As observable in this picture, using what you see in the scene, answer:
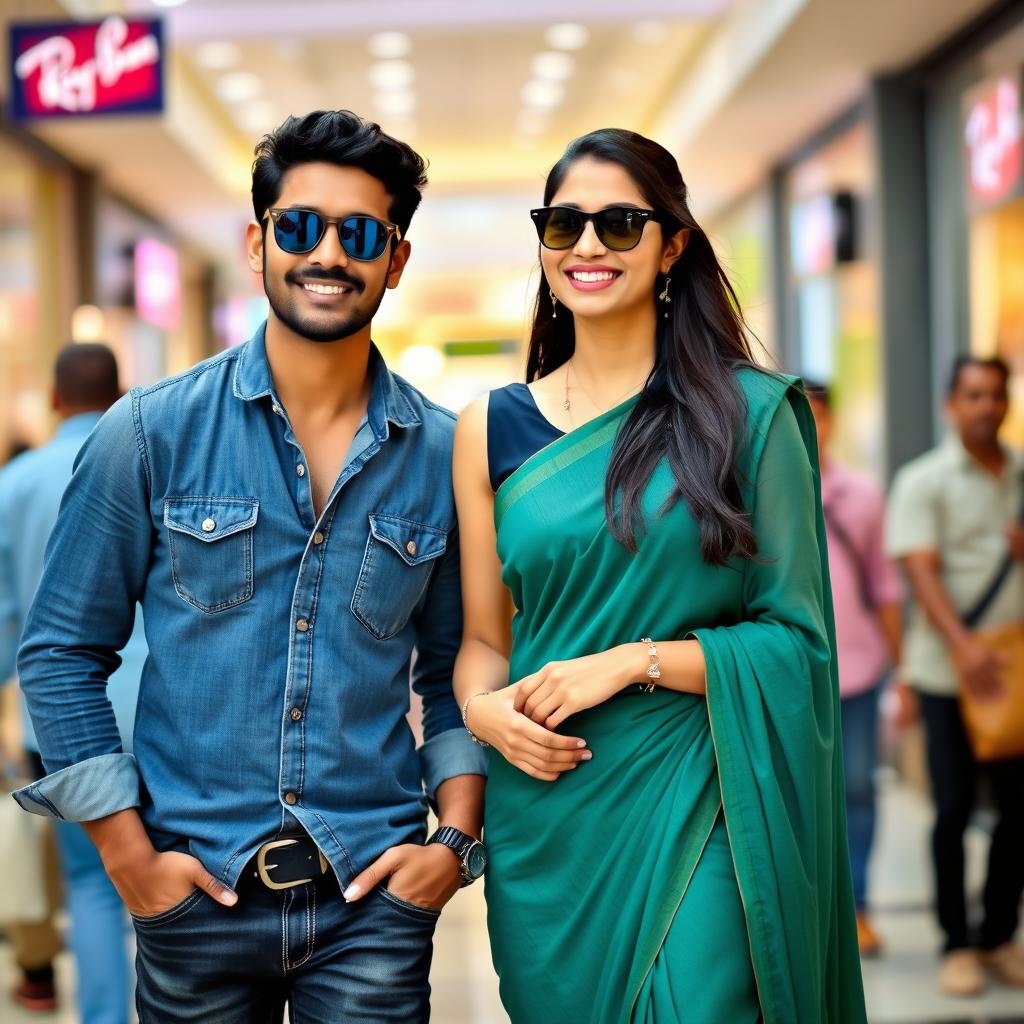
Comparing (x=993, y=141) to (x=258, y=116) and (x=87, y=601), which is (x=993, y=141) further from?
(x=258, y=116)

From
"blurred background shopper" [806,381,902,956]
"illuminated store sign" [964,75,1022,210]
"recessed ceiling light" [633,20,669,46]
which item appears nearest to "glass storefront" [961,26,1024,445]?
"illuminated store sign" [964,75,1022,210]

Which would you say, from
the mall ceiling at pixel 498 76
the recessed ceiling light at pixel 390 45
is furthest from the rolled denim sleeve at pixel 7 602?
the recessed ceiling light at pixel 390 45

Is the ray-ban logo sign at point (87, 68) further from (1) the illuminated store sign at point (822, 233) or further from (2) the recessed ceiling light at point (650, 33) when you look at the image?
(1) the illuminated store sign at point (822, 233)

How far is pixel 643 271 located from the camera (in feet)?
7.17

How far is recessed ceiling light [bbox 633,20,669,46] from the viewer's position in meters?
9.88

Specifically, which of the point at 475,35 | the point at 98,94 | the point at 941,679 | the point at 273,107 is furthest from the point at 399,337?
the point at 941,679

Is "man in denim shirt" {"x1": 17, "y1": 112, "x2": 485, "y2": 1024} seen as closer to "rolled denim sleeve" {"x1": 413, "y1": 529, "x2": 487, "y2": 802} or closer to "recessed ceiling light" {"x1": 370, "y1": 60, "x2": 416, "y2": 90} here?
"rolled denim sleeve" {"x1": 413, "y1": 529, "x2": 487, "y2": 802}

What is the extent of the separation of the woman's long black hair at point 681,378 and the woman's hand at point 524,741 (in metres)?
0.29

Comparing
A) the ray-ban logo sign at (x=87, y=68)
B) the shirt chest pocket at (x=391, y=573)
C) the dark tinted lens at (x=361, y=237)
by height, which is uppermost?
the ray-ban logo sign at (x=87, y=68)

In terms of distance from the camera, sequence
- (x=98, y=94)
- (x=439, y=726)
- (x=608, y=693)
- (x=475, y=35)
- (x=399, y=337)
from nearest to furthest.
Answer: (x=608, y=693)
(x=439, y=726)
(x=98, y=94)
(x=475, y=35)
(x=399, y=337)

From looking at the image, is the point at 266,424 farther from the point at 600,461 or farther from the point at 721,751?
the point at 721,751

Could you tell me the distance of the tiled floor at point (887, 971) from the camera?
416 cm

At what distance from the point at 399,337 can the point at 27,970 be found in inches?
894

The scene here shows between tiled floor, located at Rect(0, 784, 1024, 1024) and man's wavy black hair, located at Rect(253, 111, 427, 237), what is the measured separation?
2.68 m
